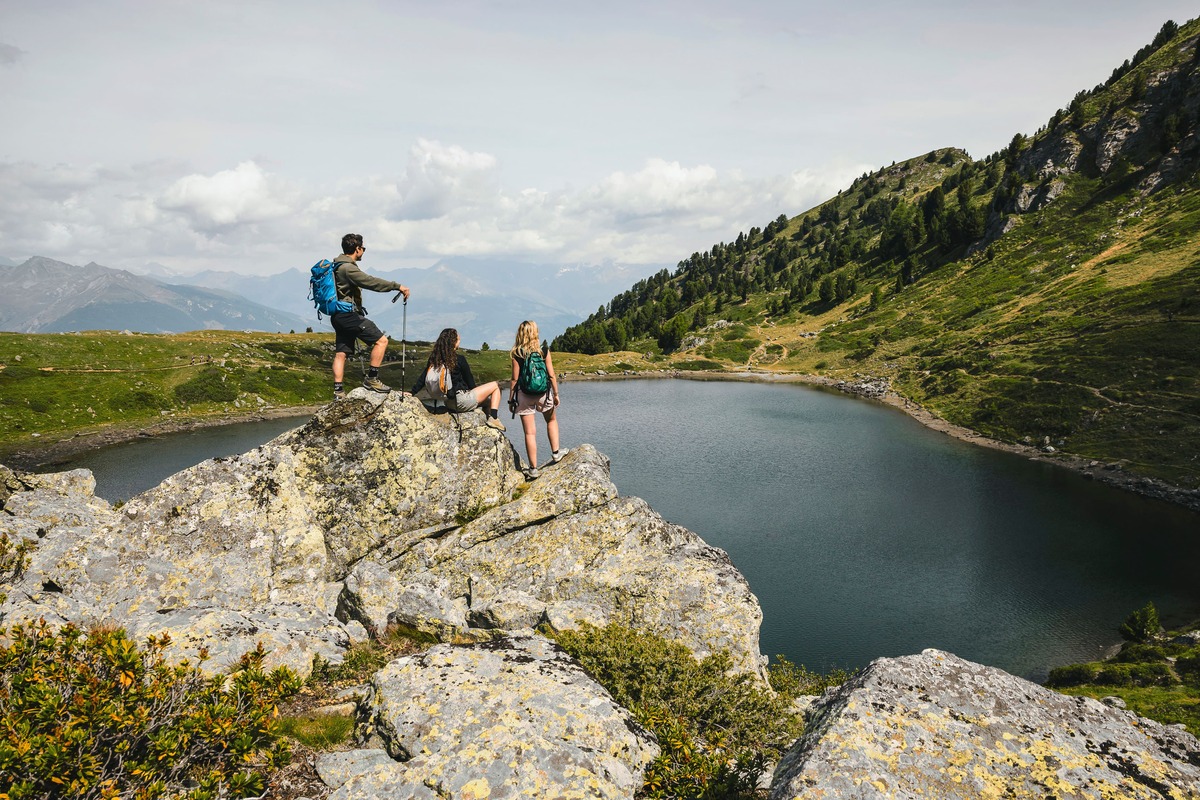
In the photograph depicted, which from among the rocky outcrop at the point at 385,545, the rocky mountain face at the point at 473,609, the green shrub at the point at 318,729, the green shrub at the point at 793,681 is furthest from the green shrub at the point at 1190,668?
the green shrub at the point at 318,729

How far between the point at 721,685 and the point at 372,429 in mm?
13086

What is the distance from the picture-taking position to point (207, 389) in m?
114

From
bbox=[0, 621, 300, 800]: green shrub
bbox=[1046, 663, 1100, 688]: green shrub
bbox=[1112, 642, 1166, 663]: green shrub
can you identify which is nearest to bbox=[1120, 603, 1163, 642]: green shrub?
bbox=[1112, 642, 1166, 663]: green shrub

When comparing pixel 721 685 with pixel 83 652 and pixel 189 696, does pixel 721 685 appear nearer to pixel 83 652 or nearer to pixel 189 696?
pixel 189 696

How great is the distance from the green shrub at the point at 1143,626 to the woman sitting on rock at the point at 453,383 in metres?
45.3

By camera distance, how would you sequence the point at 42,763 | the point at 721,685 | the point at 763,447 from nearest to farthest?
the point at 42,763
the point at 721,685
the point at 763,447

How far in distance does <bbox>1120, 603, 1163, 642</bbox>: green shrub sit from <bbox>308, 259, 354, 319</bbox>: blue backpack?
51275mm

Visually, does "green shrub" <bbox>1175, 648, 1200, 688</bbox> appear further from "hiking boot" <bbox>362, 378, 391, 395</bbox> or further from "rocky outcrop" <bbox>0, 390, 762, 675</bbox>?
"hiking boot" <bbox>362, 378, 391, 395</bbox>

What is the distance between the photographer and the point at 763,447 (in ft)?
290

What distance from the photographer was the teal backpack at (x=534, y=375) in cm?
1905

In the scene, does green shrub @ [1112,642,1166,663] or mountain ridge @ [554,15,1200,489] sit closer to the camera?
green shrub @ [1112,642,1166,663]

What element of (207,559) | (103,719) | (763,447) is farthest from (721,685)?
(763,447)

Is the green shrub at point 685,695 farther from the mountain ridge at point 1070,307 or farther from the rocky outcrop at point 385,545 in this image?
the mountain ridge at point 1070,307

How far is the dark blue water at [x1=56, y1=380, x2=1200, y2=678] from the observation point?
40562mm
